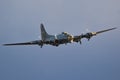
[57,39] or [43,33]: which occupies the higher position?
[43,33]

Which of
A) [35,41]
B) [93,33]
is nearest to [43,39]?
[35,41]

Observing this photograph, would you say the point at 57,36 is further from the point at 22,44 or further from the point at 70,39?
the point at 22,44

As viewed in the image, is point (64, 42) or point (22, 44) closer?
A: point (64, 42)

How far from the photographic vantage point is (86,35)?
13350cm

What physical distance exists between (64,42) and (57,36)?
385 centimetres

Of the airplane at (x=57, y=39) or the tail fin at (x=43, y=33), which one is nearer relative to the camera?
the airplane at (x=57, y=39)

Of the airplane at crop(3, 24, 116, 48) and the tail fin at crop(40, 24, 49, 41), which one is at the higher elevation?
the tail fin at crop(40, 24, 49, 41)

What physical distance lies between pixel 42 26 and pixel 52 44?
56.4 feet

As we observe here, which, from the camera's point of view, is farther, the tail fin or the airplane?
the tail fin

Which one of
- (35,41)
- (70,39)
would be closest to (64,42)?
(70,39)

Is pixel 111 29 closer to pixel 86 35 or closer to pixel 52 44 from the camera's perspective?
pixel 86 35

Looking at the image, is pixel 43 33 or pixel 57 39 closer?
pixel 57 39

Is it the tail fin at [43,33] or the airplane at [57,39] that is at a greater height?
the tail fin at [43,33]

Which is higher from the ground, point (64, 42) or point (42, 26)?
point (42, 26)
